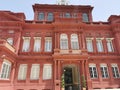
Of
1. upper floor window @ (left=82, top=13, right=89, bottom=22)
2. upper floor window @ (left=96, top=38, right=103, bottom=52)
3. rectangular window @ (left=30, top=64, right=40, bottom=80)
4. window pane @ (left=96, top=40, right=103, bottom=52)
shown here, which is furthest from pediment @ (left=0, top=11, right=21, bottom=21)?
window pane @ (left=96, top=40, right=103, bottom=52)

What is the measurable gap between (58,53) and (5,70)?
6819 mm

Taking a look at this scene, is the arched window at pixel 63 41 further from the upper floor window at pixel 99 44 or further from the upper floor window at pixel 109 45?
the upper floor window at pixel 109 45

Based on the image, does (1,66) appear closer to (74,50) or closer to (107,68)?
(74,50)

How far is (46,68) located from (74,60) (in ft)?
12.8

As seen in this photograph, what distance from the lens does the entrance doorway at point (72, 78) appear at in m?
17.8

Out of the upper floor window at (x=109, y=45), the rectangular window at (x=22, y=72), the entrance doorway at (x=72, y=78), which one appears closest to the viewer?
the rectangular window at (x=22, y=72)

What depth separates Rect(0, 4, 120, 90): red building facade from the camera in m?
16.8

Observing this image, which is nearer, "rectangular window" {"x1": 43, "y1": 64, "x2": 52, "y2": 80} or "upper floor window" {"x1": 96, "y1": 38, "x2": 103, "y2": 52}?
"rectangular window" {"x1": 43, "y1": 64, "x2": 52, "y2": 80}

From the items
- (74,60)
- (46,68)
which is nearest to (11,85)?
(46,68)

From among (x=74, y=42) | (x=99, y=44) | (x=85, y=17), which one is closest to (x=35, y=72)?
(x=74, y=42)

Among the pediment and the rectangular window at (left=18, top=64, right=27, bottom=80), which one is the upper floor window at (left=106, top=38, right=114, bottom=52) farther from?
the pediment

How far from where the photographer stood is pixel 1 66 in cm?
1480

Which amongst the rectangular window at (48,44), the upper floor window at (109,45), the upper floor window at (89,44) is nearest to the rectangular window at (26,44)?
the rectangular window at (48,44)

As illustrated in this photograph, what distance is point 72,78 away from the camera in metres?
19.4
